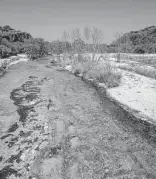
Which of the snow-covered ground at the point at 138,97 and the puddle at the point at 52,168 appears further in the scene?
the snow-covered ground at the point at 138,97

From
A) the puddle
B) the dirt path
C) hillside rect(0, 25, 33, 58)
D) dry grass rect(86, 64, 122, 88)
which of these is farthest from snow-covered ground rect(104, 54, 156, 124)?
hillside rect(0, 25, 33, 58)

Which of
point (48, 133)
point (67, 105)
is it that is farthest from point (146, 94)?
point (48, 133)

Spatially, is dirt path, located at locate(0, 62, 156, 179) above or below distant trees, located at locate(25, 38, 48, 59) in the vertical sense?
below

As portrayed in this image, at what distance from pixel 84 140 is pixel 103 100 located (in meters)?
3.47

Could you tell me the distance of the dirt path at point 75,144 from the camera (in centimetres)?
285

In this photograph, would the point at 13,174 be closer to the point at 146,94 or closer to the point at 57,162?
the point at 57,162

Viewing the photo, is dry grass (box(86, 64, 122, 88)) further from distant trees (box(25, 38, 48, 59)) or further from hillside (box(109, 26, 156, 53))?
hillside (box(109, 26, 156, 53))

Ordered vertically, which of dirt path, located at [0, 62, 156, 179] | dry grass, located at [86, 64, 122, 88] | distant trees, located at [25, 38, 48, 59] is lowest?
dirt path, located at [0, 62, 156, 179]

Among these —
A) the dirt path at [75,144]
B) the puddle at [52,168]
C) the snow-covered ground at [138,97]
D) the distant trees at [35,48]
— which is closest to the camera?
the puddle at [52,168]

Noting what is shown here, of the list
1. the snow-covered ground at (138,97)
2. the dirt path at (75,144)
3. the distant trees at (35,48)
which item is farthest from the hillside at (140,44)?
the dirt path at (75,144)

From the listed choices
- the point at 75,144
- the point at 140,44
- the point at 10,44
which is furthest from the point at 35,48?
the point at 140,44

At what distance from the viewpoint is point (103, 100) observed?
278 inches

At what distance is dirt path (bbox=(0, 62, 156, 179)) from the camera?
285 cm

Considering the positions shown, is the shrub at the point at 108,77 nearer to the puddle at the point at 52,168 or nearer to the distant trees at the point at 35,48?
the puddle at the point at 52,168
